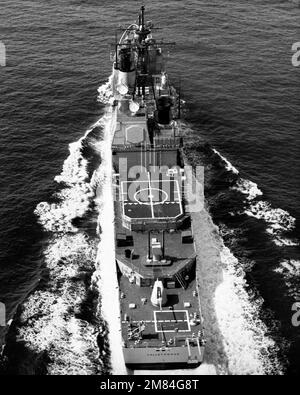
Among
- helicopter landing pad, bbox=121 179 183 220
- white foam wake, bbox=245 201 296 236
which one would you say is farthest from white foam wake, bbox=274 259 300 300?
helicopter landing pad, bbox=121 179 183 220

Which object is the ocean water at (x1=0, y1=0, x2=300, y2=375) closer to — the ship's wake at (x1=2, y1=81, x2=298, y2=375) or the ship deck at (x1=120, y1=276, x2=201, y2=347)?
the ship's wake at (x1=2, y1=81, x2=298, y2=375)

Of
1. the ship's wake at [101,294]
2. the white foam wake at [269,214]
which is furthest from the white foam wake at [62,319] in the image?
the white foam wake at [269,214]

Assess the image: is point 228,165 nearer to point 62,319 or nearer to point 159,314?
point 159,314

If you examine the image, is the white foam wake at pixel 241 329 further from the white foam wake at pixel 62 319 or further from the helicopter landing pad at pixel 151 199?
the white foam wake at pixel 62 319

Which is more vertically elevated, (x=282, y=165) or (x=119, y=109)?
(x=119, y=109)

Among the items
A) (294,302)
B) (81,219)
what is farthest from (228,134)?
(294,302)
